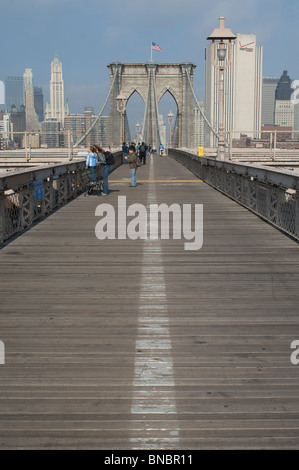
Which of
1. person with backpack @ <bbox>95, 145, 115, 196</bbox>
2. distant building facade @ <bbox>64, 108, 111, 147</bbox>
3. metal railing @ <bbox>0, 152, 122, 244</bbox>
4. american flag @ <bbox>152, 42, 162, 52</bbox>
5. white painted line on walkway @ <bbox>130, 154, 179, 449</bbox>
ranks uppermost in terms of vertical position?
american flag @ <bbox>152, 42, 162, 52</bbox>

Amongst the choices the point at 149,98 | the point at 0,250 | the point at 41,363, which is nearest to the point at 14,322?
the point at 41,363

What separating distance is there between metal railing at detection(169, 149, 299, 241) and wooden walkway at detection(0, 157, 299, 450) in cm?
142

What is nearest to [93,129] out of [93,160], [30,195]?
[93,160]

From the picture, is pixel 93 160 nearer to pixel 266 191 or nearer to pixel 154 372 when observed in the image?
pixel 266 191

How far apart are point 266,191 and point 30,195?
4.25 meters

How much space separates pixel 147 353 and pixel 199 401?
0.85m

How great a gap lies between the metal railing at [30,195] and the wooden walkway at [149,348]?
1226 millimetres

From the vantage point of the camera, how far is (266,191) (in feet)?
37.7

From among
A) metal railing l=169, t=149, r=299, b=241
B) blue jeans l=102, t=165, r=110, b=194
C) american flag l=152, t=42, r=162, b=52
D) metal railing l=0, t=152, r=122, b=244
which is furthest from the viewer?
american flag l=152, t=42, r=162, b=52

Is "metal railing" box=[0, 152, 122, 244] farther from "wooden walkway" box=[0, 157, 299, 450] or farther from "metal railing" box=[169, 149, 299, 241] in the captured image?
"metal railing" box=[169, 149, 299, 241]

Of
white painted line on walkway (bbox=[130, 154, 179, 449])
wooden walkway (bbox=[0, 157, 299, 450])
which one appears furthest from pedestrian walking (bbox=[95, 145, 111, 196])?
white painted line on walkway (bbox=[130, 154, 179, 449])

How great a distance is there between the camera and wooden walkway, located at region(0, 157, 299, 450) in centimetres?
336

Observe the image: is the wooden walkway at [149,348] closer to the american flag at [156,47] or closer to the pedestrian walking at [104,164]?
the pedestrian walking at [104,164]
